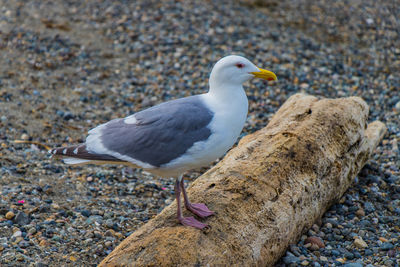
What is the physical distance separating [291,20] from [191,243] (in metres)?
8.31

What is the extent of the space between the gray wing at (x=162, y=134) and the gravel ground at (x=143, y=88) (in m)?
1.21

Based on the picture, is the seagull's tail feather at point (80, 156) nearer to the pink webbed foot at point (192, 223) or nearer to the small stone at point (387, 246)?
the pink webbed foot at point (192, 223)

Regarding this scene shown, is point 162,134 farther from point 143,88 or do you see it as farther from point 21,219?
point 143,88

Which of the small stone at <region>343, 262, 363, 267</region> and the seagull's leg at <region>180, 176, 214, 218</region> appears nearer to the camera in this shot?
the seagull's leg at <region>180, 176, 214, 218</region>

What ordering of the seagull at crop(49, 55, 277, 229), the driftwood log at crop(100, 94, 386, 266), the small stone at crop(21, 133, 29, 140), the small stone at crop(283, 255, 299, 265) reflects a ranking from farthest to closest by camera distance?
the small stone at crop(21, 133, 29, 140) → the small stone at crop(283, 255, 299, 265) → the seagull at crop(49, 55, 277, 229) → the driftwood log at crop(100, 94, 386, 266)

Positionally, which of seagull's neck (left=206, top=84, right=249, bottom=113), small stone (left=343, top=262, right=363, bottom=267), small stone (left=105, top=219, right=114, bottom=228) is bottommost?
small stone (left=343, top=262, right=363, bottom=267)

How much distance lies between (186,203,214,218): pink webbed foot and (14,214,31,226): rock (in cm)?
188

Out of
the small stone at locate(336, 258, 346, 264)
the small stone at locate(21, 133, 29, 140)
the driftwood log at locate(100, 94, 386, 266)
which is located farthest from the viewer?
the small stone at locate(21, 133, 29, 140)

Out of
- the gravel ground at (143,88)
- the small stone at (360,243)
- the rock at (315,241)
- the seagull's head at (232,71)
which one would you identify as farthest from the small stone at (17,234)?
the small stone at (360,243)

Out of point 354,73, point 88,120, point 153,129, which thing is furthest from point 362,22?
point 153,129

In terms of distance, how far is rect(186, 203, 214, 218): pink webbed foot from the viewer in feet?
14.7

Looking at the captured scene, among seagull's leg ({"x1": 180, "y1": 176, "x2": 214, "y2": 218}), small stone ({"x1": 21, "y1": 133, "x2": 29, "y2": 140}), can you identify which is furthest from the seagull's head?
small stone ({"x1": 21, "y1": 133, "x2": 29, "y2": 140})

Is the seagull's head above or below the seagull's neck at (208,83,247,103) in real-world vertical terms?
above

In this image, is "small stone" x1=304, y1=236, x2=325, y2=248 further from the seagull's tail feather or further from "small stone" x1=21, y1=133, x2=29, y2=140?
"small stone" x1=21, y1=133, x2=29, y2=140
